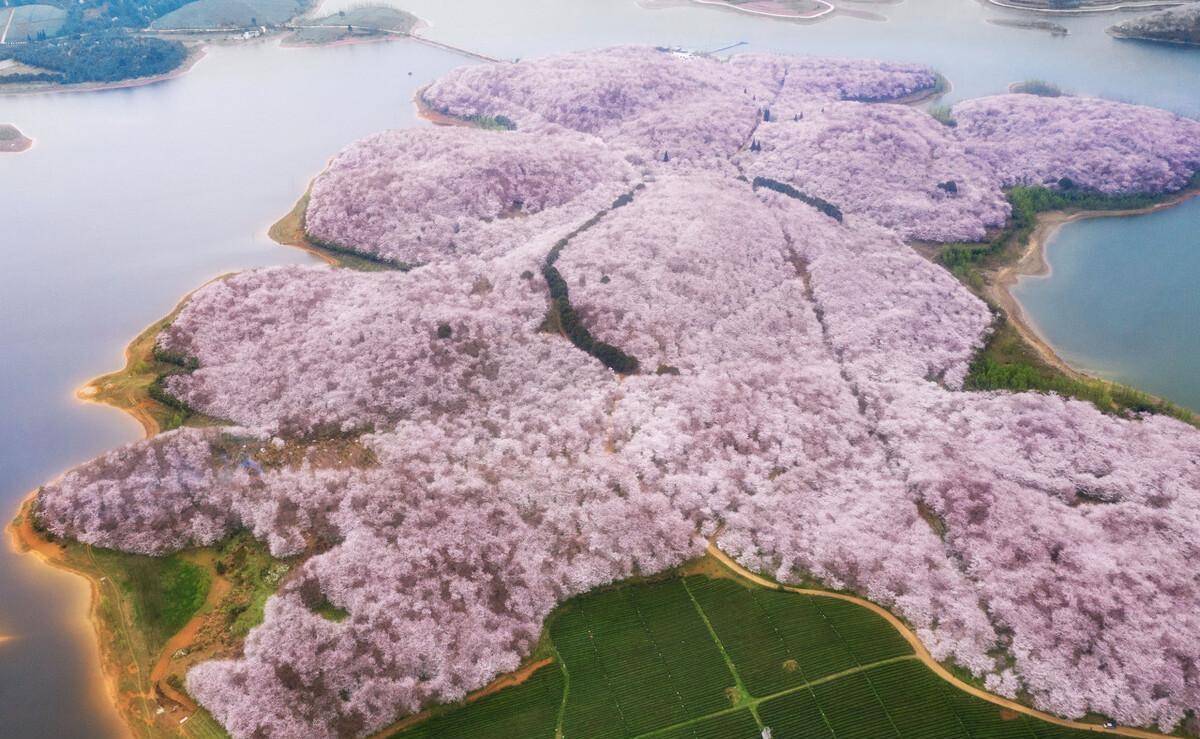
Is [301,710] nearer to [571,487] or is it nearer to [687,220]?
[571,487]

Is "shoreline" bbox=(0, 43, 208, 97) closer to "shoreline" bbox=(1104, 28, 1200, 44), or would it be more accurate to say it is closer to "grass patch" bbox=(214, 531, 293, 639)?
"grass patch" bbox=(214, 531, 293, 639)

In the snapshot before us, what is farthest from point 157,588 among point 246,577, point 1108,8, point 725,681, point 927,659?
point 1108,8

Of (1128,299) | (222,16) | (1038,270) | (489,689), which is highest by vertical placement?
(222,16)

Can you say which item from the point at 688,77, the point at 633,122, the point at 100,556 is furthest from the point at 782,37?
the point at 100,556

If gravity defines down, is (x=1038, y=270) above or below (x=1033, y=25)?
below

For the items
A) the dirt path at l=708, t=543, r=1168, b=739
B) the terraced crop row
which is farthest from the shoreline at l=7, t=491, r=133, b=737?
the dirt path at l=708, t=543, r=1168, b=739

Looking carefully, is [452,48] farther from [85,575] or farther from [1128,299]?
[1128,299]

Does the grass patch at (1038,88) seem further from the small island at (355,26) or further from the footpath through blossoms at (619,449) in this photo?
the small island at (355,26)

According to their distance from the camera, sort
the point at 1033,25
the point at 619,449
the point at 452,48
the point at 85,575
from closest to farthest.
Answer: the point at 85,575 < the point at 619,449 < the point at 452,48 < the point at 1033,25
